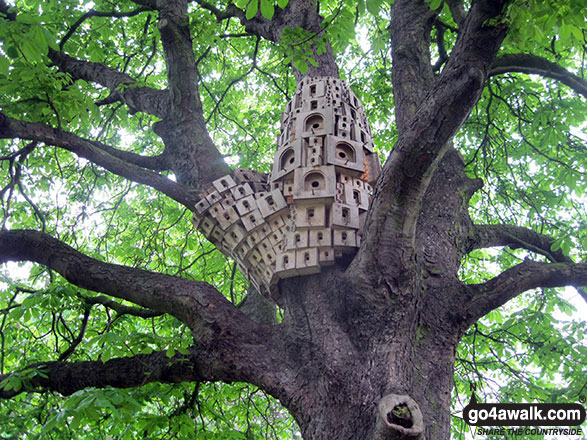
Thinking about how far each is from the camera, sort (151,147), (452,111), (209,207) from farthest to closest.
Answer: (151,147), (209,207), (452,111)

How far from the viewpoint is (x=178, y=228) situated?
21.9 feet

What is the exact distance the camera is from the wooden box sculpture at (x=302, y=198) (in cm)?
301

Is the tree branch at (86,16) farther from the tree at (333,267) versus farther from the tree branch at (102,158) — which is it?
the tree branch at (102,158)

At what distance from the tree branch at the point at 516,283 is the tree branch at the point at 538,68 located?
1.41 metres

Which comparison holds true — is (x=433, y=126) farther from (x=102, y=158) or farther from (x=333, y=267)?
(x=102, y=158)

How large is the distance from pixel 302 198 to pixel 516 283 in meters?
1.48

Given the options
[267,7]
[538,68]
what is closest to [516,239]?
[538,68]

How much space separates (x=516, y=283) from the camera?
3.09 meters

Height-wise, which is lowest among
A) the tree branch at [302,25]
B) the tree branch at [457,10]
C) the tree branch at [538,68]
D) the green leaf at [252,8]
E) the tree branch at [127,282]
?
the tree branch at [127,282]

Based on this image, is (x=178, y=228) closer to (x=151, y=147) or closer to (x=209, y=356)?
(x=151, y=147)

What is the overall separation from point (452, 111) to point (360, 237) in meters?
0.95

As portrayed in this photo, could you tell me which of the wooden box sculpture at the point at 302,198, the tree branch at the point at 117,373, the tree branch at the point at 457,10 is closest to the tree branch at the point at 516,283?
the wooden box sculpture at the point at 302,198

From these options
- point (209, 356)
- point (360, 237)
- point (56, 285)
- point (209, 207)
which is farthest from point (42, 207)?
point (360, 237)

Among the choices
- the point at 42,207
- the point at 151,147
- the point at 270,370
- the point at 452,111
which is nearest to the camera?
the point at 452,111
